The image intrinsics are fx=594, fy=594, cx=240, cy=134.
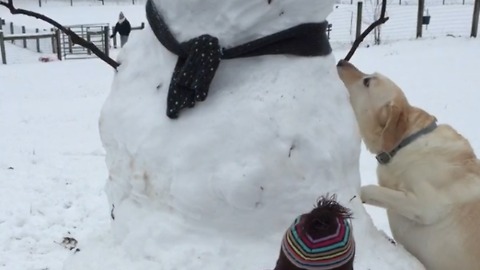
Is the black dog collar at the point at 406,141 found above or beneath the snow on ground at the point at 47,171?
above

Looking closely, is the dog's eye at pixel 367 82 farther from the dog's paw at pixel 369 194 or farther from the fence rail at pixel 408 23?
the fence rail at pixel 408 23

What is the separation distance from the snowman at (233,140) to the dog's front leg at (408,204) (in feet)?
1.10

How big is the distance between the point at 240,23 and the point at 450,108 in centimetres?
713

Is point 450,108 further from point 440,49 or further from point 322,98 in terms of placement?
point 322,98

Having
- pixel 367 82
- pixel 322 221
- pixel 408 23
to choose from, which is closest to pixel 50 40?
pixel 408 23

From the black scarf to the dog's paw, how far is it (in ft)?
2.45

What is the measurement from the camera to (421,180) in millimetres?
2713

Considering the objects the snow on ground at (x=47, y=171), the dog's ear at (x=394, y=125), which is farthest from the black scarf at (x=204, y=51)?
the snow on ground at (x=47, y=171)

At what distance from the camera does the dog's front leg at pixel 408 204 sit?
263cm

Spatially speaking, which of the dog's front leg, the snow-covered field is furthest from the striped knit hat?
the snow-covered field

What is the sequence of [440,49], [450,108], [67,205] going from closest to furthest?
[67,205] < [450,108] < [440,49]

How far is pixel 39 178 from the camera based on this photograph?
21.4 ft

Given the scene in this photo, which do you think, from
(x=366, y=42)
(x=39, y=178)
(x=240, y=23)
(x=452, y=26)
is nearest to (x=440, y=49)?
(x=366, y=42)

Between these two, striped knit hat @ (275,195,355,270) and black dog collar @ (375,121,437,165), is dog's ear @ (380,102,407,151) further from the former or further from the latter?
striped knit hat @ (275,195,355,270)
